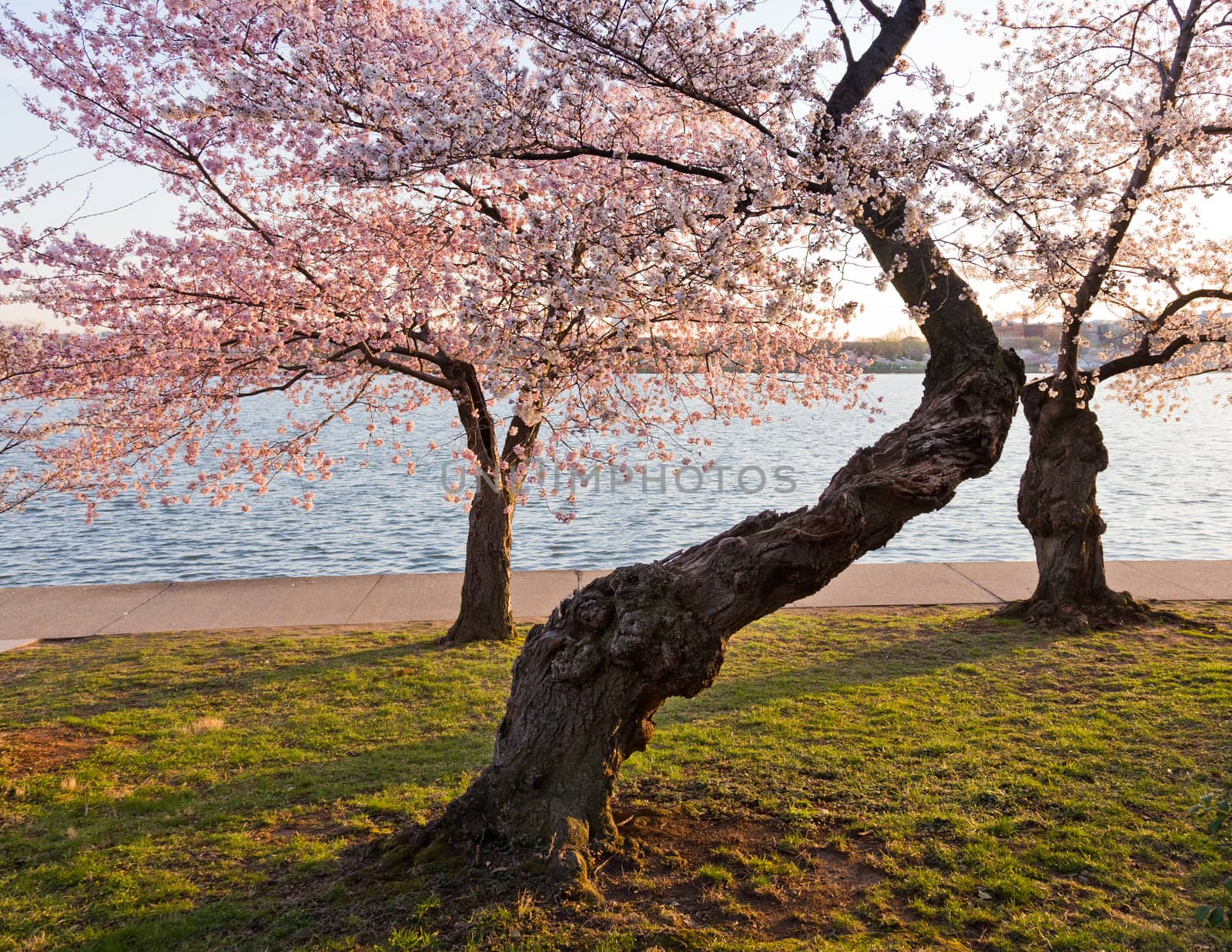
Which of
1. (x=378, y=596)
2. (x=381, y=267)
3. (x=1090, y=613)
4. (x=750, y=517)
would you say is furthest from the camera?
(x=378, y=596)

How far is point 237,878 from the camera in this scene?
4.52 m

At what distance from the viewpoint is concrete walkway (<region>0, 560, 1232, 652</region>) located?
1012 centimetres

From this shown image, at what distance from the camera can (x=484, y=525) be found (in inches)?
353

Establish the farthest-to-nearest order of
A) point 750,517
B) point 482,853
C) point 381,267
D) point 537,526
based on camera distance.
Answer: point 537,526, point 381,267, point 750,517, point 482,853

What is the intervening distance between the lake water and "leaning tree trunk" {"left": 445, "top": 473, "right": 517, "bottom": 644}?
0.61 meters

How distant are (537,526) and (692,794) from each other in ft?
48.6

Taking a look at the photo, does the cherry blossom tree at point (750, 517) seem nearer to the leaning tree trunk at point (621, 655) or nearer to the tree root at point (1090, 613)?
the leaning tree trunk at point (621, 655)

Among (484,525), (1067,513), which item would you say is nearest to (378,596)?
(484,525)

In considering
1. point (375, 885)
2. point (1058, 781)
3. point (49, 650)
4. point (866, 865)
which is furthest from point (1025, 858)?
point (49, 650)

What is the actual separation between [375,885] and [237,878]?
2.47ft

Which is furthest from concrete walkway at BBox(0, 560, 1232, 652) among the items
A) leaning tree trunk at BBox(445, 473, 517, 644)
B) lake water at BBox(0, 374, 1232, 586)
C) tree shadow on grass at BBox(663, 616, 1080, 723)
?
lake water at BBox(0, 374, 1232, 586)

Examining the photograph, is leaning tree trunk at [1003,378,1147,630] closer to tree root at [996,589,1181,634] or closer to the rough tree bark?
tree root at [996,589,1181,634]

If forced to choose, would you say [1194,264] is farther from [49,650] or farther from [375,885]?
[49,650]

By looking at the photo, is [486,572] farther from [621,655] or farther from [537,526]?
[537,526]
